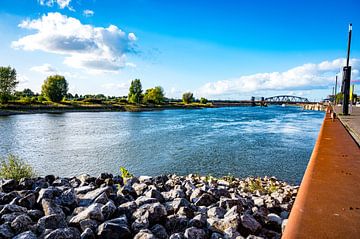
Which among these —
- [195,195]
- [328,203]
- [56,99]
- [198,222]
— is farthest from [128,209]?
[56,99]

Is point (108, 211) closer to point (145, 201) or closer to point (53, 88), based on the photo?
point (145, 201)

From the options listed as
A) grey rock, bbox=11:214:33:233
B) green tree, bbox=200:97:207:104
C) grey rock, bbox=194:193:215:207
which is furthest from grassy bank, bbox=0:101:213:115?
grey rock, bbox=194:193:215:207

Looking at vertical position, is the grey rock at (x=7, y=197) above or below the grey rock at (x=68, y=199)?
below

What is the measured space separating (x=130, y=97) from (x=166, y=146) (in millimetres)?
74699

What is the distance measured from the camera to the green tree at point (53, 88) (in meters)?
73.2

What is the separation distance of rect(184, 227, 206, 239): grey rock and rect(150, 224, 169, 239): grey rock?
0.89 feet

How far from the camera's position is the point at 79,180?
20.1 ft

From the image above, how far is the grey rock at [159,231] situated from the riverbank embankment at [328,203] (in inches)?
60.2

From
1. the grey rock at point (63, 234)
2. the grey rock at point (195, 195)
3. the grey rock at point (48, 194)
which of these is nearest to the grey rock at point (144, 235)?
the grey rock at point (63, 234)

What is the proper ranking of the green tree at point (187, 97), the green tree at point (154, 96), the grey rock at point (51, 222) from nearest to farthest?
the grey rock at point (51, 222)
the green tree at point (154, 96)
the green tree at point (187, 97)

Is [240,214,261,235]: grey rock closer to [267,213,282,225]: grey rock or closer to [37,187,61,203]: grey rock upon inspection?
[267,213,282,225]: grey rock

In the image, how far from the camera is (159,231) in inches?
119

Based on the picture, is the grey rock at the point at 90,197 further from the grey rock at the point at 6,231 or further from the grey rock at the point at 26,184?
the grey rock at the point at 26,184

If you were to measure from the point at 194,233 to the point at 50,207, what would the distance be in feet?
6.39
